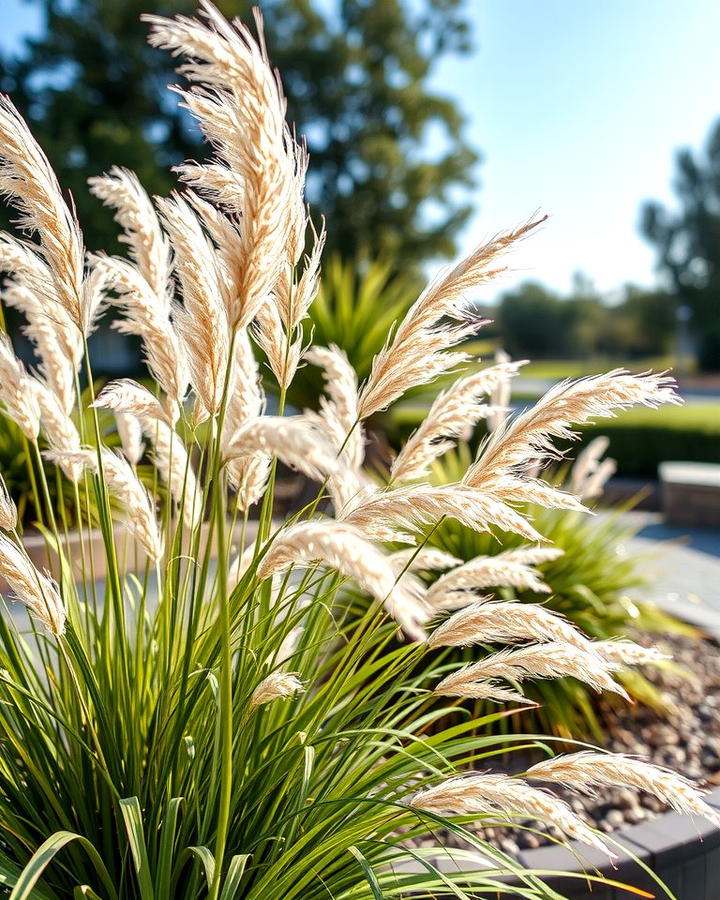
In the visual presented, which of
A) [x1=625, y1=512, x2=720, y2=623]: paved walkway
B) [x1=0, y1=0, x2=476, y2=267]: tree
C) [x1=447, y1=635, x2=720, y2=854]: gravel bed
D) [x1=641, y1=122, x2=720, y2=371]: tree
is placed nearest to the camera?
[x1=447, y1=635, x2=720, y2=854]: gravel bed

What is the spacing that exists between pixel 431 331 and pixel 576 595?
2.41m

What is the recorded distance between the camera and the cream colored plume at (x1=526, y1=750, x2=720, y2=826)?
4.78 feet

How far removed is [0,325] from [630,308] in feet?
216

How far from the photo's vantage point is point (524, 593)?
3.77 m

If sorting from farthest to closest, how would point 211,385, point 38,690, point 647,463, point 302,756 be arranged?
1. point 647,463
2. point 38,690
3. point 302,756
4. point 211,385

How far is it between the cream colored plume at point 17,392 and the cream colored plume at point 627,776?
1379 mm

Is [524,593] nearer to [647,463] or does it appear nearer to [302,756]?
[302,756]

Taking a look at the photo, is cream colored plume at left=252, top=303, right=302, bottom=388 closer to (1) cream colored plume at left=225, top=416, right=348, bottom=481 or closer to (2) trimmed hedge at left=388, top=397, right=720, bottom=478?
(1) cream colored plume at left=225, top=416, right=348, bottom=481

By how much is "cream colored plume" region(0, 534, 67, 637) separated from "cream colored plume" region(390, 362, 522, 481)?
0.77 meters

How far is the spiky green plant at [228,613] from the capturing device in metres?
1.30

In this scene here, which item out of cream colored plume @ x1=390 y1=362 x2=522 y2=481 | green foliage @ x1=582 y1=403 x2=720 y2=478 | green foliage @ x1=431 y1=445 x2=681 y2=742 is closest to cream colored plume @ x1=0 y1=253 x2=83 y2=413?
cream colored plume @ x1=390 y1=362 x2=522 y2=481

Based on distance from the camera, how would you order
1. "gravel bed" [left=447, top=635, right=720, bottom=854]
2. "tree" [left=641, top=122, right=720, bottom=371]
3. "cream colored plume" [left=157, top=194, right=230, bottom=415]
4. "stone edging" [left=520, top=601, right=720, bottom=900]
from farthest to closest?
"tree" [left=641, top=122, right=720, bottom=371], "gravel bed" [left=447, top=635, right=720, bottom=854], "stone edging" [left=520, top=601, right=720, bottom=900], "cream colored plume" [left=157, top=194, right=230, bottom=415]

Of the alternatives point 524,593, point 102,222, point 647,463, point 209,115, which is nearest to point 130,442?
point 209,115

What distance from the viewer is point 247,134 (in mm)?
1168
